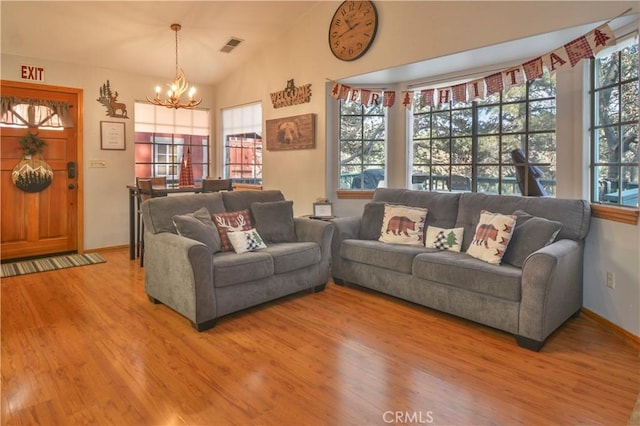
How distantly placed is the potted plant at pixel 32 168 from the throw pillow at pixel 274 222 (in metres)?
2.99

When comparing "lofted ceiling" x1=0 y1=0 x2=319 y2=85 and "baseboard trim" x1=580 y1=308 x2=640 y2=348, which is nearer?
"baseboard trim" x1=580 y1=308 x2=640 y2=348

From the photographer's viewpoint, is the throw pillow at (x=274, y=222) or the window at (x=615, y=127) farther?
the throw pillow at (x=274, y=222)

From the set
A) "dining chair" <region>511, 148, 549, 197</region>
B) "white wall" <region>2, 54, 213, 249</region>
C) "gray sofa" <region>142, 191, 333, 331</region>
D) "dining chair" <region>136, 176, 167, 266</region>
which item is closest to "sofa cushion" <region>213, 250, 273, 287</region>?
"gray sofa" <region>142, 191, 333, 331</region>

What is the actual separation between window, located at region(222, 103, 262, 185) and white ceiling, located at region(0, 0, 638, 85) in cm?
84

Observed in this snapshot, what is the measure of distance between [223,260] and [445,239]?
1871 millimetres

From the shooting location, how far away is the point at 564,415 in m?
1.90

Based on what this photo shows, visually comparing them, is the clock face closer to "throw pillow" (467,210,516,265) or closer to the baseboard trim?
"throw pillow" (467,210,516,265)

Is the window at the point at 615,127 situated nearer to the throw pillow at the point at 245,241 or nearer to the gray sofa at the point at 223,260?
the gray sofa at the point at 223,260

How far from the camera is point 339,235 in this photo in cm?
386

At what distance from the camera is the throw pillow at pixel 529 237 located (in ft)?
9.39

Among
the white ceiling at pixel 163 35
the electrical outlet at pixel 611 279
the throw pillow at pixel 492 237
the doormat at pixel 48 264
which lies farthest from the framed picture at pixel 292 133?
the electrical outlet at pixel 611 279

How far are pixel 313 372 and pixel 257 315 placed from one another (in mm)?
1010

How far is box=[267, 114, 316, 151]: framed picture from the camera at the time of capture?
4.80m

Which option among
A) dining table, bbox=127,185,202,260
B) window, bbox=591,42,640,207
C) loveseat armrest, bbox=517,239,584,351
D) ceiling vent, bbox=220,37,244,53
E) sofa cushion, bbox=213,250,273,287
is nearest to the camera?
loveseat armrest, bbox=517,239,584,351
